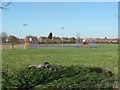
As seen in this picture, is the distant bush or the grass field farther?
the grass field

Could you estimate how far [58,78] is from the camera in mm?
13484

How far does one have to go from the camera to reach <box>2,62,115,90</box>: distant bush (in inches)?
495

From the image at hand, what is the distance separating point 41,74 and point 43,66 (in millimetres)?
1223

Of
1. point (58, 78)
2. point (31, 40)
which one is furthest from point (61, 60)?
point (31, 40)

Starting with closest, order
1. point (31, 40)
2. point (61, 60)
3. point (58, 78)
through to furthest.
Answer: point (58, 78)
point (61, 60)
point (31, 40)

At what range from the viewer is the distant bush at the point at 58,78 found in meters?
12.6

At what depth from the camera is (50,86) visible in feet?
40.7

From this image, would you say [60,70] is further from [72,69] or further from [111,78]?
[111,78]

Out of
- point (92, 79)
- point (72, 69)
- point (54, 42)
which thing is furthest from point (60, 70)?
point (54, 42)

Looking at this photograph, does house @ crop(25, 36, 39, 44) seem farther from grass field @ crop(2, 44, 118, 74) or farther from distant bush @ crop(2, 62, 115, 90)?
distant bush @ crop(2, 62, 115, 90)

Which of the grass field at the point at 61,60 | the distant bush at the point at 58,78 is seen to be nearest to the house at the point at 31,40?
the grass field at the point at 61,60

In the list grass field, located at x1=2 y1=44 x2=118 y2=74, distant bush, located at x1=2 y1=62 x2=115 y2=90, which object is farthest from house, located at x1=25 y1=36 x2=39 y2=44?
distant bush, located at x1=2 y1=62 x2=115 y2=90

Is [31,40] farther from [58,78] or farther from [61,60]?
[58,78]

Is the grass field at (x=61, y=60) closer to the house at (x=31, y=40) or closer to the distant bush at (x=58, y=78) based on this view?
the distant bush at (x=58, y=78)
